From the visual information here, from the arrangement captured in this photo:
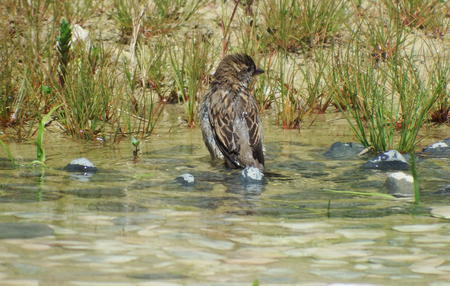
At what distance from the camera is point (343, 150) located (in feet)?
25.8

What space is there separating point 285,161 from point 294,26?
391cm

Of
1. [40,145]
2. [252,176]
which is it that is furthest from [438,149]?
[40,145]

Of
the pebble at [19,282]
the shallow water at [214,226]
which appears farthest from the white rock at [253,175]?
the pebble at [19,282]

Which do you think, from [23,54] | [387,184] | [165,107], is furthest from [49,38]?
[387,184]

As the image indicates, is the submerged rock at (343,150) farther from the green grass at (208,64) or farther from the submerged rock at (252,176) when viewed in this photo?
the submerged rock at (252,176)

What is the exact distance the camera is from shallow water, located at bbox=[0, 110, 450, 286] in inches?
156

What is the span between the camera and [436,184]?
649 cm

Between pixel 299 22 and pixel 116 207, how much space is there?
243 inches

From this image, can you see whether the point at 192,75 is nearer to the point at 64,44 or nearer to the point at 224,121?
the point at 64,44

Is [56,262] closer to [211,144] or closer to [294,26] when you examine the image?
[211,144]

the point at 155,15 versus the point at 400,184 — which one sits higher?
the point at 155,15

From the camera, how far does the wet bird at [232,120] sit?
7441mm

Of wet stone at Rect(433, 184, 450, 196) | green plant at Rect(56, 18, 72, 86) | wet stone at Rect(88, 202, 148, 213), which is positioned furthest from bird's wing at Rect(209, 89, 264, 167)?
wet stone at Rect(88, 202, 148, 213)

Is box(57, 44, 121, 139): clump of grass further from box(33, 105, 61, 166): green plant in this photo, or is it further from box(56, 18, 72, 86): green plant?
→ box(33, 105, 61, 166): green plant
